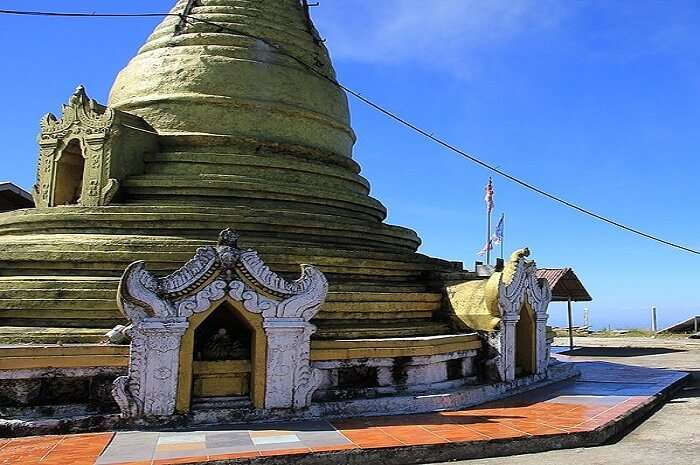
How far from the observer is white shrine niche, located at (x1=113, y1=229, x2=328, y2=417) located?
8.39 m

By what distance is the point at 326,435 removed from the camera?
811 cm

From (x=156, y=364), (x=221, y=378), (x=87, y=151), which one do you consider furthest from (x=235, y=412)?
(x=87, y=151)

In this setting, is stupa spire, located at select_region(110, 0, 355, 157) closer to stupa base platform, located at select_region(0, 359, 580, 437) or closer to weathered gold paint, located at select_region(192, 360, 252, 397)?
weathered gold paint, located at select_region(192, 360, 252, 397)

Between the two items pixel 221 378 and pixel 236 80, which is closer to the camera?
pixel 221 378

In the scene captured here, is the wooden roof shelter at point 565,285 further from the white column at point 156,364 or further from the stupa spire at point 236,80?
the white column at point 156,364

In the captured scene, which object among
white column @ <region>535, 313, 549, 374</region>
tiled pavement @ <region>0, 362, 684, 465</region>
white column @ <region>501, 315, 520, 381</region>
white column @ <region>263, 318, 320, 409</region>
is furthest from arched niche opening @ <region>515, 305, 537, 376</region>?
white column @ <region>263, 318, 320, 409</region>

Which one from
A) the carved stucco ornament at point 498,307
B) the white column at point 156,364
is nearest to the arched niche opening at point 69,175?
the white column at point 156,364

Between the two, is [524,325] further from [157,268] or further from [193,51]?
[193,51]

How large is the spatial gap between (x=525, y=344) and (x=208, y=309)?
6.97 m

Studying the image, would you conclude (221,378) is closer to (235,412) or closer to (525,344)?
(235,412)

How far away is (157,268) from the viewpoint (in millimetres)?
10102

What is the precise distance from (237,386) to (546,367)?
7.16 meters

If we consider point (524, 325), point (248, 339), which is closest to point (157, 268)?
point (248, 339)

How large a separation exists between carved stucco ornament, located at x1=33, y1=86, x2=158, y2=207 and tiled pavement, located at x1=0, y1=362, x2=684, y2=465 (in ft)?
17.2
